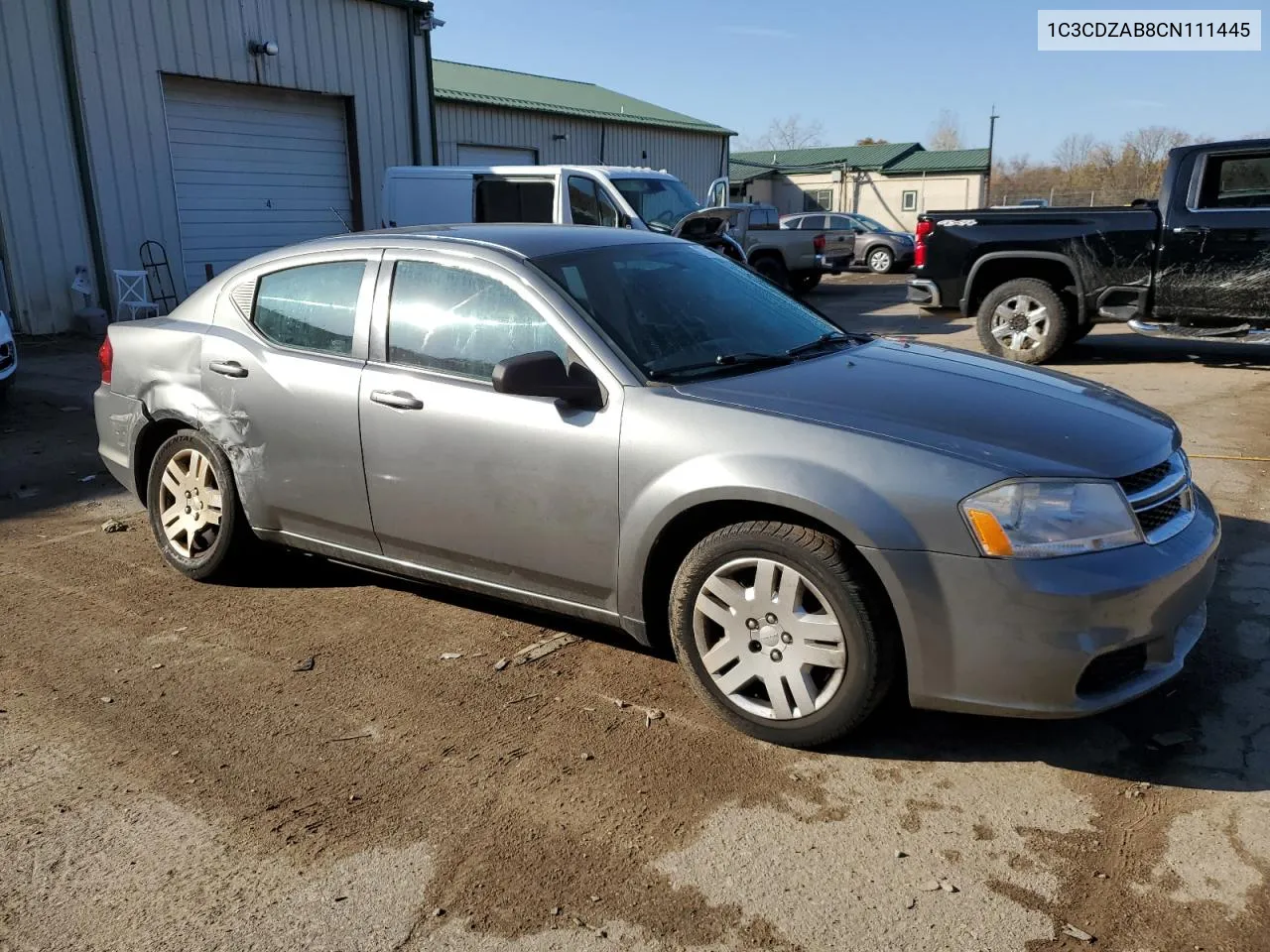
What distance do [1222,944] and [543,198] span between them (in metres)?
13.0

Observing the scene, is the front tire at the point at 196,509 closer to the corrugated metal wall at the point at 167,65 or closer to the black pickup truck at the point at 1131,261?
the black pickup truck at the point at 1131,261

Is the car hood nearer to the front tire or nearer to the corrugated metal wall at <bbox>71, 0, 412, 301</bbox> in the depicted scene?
the front tire

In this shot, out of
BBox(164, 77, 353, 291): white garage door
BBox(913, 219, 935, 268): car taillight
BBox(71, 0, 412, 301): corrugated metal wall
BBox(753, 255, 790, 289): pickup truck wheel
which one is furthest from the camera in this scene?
BBox(753, 255, 790, 289): pickup truck wheel

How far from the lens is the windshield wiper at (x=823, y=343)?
3.95 metres

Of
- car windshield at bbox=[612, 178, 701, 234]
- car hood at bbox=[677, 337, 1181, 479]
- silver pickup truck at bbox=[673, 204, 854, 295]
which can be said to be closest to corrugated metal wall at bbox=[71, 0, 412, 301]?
car windshield at bbox=[612, 178, 701, 234]

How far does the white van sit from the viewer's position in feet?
45.4

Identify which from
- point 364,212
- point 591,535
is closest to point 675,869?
point 591,535

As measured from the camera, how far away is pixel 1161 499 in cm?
319

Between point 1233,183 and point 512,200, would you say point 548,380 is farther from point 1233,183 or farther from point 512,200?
point 512,200

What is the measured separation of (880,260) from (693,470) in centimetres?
2337

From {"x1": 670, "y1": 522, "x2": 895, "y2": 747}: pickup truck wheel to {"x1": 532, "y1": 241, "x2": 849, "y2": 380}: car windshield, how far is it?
2.35 feet

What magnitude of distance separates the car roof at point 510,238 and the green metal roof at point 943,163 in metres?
43.3

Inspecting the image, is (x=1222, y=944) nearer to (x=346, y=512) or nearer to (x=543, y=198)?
(x=346, y=512)

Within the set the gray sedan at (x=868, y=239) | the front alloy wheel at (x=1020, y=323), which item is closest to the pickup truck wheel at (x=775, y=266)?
the gray sedan at (x=868, y=239)
